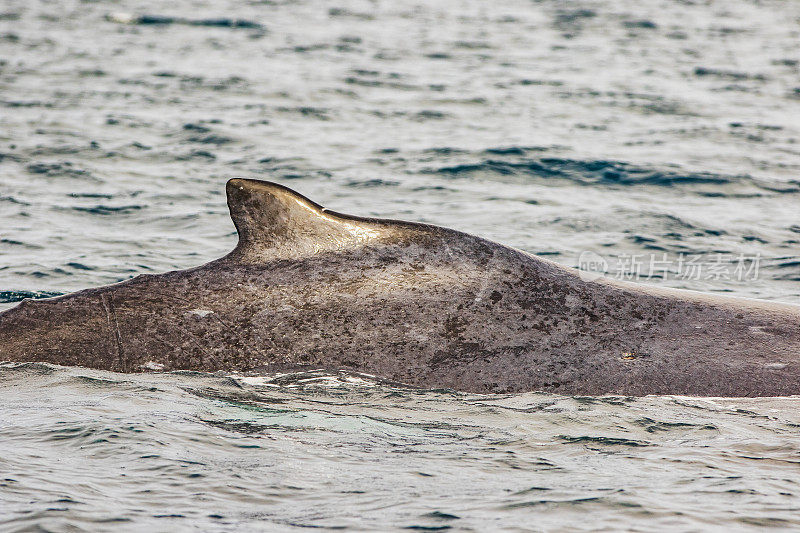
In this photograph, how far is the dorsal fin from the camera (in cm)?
658

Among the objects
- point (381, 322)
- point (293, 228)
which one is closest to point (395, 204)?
point (293, 228)

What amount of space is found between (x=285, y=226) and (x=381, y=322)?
84 cm

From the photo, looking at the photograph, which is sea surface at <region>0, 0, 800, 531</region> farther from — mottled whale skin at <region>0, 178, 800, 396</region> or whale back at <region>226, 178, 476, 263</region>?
whale back at <region>226, 178, 476, 263</region>

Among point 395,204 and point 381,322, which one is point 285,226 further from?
point 395,204

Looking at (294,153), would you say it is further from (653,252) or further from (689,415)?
(689,415)

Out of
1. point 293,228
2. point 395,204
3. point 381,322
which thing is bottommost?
point 395,204

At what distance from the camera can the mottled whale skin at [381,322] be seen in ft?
21.3

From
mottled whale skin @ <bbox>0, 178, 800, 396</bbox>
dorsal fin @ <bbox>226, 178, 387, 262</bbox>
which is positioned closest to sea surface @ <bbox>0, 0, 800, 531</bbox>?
mottled whale skin @ <bbox>0, 178, 800, 396</bbox>

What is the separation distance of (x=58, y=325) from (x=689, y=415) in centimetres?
382

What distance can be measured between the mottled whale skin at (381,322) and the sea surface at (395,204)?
16 centimetres

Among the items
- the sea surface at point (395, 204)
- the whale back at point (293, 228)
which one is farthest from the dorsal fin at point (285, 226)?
the sea surface at point (395, 204)

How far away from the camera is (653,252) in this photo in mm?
12219

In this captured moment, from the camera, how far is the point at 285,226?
665 cm

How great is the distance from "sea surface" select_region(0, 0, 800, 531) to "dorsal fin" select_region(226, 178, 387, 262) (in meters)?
0.80
